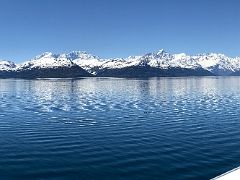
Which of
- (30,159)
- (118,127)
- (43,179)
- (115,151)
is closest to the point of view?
(43,179)

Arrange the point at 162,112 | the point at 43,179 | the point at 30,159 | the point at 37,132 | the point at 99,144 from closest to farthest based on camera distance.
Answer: the point at 43,179 → the point at 30,159 → the point at 99,144 → the point at 37,132 → the point at 162,112

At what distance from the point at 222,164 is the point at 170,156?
22.8 feet

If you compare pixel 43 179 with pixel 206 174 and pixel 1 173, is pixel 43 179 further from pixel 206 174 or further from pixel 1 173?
pixel 206 174

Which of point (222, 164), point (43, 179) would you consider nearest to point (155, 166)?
point (222, 164)

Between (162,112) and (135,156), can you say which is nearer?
(135,156)

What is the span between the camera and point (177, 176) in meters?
41.8

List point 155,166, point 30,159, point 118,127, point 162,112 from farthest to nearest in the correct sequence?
point 162,112 → point 118,127 → point 30,159 → point 155,166

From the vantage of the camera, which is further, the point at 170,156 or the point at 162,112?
the point at 162,112

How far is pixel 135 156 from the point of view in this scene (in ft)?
165

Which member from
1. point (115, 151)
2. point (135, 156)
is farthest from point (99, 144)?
point (135, 156)

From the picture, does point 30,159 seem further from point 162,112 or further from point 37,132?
point 162,112

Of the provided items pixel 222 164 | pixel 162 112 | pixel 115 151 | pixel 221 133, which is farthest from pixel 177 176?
pixel 162 112

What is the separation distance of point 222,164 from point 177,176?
26.5 feet

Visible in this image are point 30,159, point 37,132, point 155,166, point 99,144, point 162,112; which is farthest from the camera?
point 162,112
